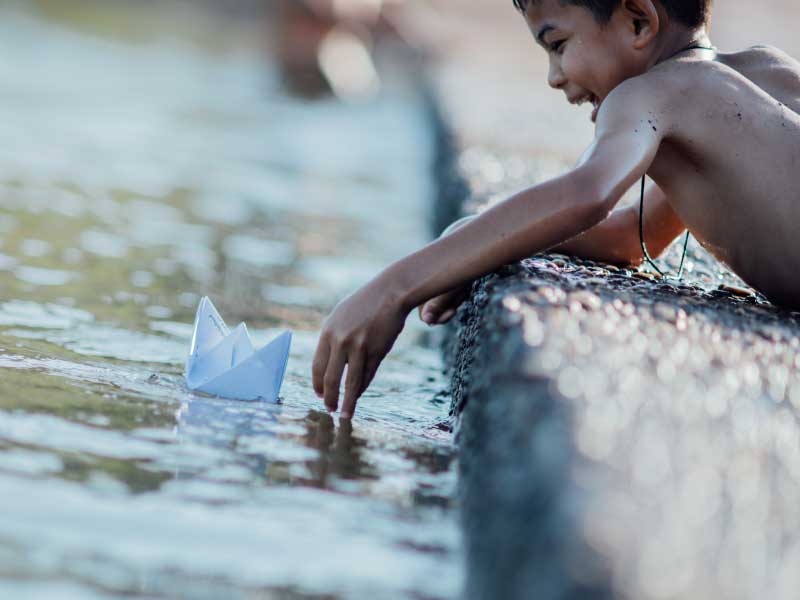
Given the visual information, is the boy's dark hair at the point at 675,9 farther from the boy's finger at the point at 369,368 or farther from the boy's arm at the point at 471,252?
the boy's finger at the point at 369,368

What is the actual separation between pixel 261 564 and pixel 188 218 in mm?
3962

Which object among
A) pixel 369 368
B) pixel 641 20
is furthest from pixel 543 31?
pixel 369 368

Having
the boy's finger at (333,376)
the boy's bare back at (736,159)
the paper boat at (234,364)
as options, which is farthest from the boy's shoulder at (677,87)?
the paper boat at (234,364)

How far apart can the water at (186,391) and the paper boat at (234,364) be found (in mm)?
57

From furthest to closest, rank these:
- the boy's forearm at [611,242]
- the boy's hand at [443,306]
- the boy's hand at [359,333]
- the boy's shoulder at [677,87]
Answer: the boy's forearm at [611,242] < the boy's hand at [443,306] < the boy's shoulder at [677,87] < the boy's hand at [359,333]

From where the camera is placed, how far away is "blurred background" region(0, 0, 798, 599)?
1601mm

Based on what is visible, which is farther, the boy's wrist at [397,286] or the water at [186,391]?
the boy's wrist at [397,286]

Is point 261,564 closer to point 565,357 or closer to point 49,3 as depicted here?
point 565,357

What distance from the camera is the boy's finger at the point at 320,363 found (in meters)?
2.21

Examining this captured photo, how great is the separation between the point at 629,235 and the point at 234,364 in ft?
3.66

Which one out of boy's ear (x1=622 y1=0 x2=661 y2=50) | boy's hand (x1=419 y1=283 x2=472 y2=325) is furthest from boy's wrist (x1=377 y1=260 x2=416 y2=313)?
boy's ear (x1=622 y1=0 x2=661 y2=50)

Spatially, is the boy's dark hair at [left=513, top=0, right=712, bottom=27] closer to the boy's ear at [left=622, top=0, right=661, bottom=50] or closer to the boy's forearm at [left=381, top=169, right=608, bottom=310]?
the boy's ear at [left=622, top=0, right=661, bottom=50]

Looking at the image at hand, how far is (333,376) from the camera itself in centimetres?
222

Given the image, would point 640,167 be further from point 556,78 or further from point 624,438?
point 624,438
